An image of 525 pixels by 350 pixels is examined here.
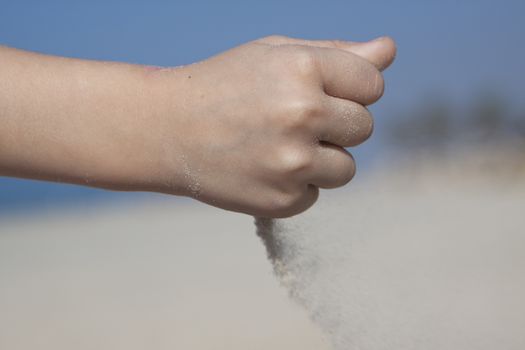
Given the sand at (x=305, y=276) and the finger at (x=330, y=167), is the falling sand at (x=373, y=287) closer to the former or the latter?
the sand at (x=305, y=276)

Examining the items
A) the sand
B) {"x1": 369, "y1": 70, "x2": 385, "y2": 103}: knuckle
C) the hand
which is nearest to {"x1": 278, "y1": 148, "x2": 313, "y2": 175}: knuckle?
the hand

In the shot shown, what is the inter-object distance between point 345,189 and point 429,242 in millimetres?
1166

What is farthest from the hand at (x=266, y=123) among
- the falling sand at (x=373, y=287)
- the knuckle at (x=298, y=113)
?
the falling sand at (x=373, y=287)

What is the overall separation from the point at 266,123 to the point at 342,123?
0.10m

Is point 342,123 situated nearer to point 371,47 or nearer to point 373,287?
point 371,47

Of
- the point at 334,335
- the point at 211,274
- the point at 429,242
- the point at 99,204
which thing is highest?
the point at 99,204

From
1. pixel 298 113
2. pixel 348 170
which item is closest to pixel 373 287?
pixel 348 170

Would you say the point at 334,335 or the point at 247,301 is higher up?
the point at 247,301

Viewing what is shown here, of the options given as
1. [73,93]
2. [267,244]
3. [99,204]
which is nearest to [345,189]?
[267,244]

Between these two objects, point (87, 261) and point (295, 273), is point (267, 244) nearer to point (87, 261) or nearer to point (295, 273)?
point (295, 273)

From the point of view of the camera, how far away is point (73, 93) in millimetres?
873

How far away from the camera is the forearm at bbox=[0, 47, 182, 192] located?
2.80 feet

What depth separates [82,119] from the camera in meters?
0.87

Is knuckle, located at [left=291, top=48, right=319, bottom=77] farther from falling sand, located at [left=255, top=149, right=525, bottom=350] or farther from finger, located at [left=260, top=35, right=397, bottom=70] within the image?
falling sand, located at [left=255, top=149, right=525, bottom=350]
